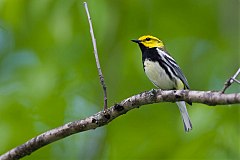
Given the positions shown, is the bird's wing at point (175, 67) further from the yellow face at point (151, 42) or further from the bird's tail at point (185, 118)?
→ the yellow face at point (151, 42)

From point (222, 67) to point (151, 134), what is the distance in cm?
68

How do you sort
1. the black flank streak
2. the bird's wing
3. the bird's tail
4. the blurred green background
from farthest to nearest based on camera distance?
the bird's wing → the bird's tail → the blurred green background → the black flank streak

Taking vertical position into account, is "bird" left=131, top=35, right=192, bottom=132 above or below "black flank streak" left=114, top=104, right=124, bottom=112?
above

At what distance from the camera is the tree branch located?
2449 millimetres

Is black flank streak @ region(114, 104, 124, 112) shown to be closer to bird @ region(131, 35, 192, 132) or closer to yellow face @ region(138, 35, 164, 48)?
bird @ region(131, 35, 192, 132)

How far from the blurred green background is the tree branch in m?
0.51

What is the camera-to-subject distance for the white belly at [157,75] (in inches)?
159

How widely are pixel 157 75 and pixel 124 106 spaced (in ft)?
4.04

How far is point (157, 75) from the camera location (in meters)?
4.07

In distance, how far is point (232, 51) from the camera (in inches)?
144

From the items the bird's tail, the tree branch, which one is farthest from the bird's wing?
the tree branch

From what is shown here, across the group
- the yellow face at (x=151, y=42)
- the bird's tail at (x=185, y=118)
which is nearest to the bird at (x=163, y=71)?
the bird's tail at (x=185, y=118)

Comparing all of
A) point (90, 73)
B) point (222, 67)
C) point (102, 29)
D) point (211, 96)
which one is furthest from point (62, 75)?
point (211, 96)

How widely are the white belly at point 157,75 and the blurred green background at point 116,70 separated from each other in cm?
8
